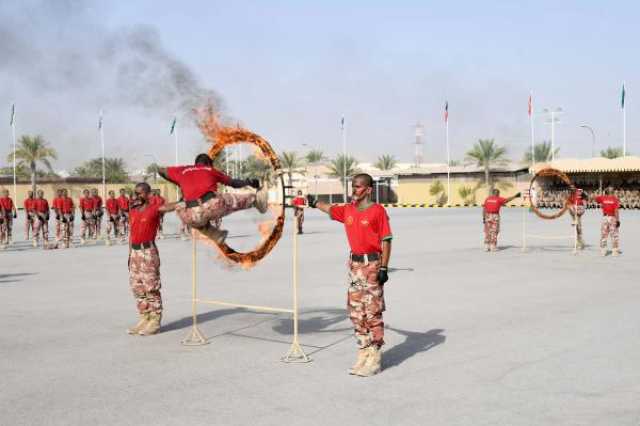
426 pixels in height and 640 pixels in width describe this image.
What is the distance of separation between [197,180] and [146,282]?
2.20 metres

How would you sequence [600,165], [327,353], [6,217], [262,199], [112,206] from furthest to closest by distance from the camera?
[600,165] → [112,206] → [6,217] → [262,199] → [327,353]

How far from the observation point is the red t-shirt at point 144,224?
10875mm

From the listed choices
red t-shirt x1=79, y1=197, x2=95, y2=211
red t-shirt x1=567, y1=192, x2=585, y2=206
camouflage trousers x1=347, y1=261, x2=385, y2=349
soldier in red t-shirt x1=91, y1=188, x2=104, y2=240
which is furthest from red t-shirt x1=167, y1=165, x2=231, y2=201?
soldier in red t-shirt x1=91, y1=188, x2=104, y2=240

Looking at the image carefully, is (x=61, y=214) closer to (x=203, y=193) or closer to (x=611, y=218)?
(x=611, y=218)

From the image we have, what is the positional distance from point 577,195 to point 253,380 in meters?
18.0

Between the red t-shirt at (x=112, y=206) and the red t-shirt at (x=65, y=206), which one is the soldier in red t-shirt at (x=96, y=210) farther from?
the red t-shirt at (x=65, y=206)

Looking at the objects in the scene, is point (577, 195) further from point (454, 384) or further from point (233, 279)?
point (454, 384)

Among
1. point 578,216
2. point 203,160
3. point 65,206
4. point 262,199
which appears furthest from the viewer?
point 65,206

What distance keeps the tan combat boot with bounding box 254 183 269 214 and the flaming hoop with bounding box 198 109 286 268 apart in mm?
292

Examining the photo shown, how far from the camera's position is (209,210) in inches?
375

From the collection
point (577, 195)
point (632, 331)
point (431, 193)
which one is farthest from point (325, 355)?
point (431, 193)

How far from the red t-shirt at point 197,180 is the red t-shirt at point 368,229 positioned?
Answer: 201cm

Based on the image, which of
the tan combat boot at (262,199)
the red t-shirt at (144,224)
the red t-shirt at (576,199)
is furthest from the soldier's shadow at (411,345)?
the red t-shirt at (576,199)

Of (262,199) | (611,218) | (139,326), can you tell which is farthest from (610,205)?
(139,326)
